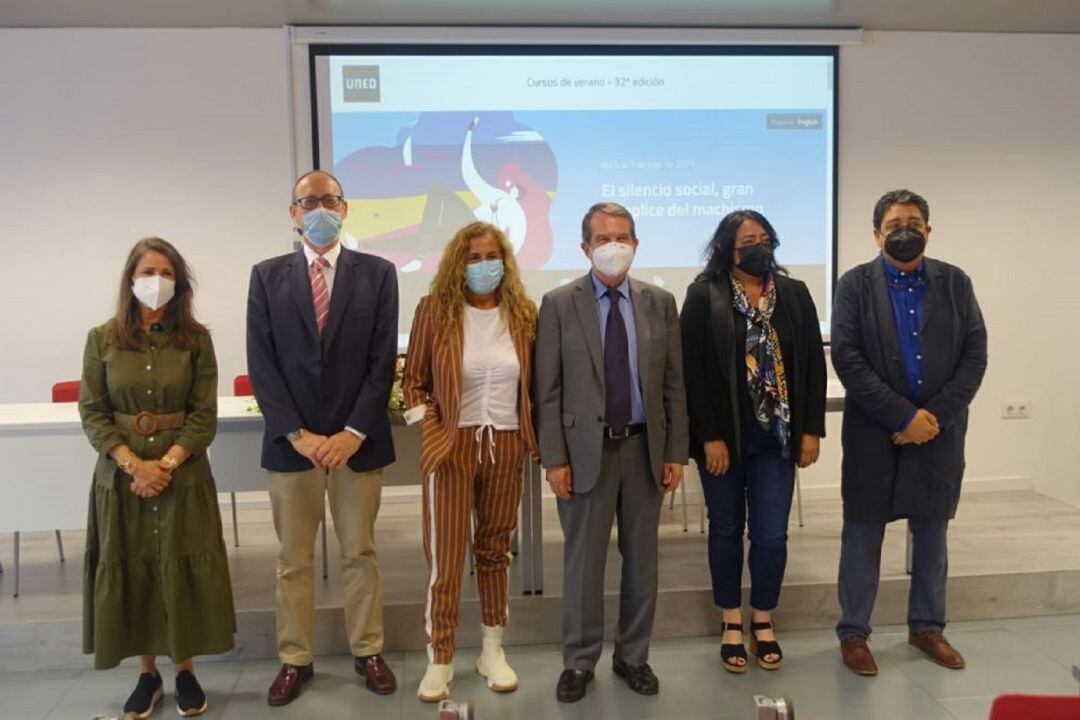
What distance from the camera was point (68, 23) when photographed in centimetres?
457

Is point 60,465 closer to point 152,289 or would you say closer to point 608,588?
point 152,289

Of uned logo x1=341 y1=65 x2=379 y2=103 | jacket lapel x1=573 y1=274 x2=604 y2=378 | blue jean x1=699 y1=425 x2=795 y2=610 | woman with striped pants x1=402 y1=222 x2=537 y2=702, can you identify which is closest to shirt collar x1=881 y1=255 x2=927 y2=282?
blue jean x1=699 y1=425 x2=795 y2=610

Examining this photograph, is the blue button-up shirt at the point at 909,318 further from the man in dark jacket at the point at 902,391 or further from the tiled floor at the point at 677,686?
the tiled floor at the point at 677,686

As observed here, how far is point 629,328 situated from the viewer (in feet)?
9.08

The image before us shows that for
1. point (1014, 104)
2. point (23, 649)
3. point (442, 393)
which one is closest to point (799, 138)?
point (1014, 104)

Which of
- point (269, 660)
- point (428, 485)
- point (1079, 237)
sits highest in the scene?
point (1079, 237)

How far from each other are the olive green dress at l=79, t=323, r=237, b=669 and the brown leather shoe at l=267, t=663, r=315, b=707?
0.24m

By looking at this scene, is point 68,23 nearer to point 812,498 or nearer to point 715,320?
point 715,320

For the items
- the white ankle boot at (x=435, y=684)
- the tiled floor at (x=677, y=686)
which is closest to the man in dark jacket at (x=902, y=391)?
the tiled floor at (x=677, y=686)

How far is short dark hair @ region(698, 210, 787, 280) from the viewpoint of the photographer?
2871mm

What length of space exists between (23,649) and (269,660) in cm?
93

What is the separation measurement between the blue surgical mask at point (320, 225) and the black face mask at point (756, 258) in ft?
4.57

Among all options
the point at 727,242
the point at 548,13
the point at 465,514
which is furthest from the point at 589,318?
the point at 548,13

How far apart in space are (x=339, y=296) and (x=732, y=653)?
1.92m
